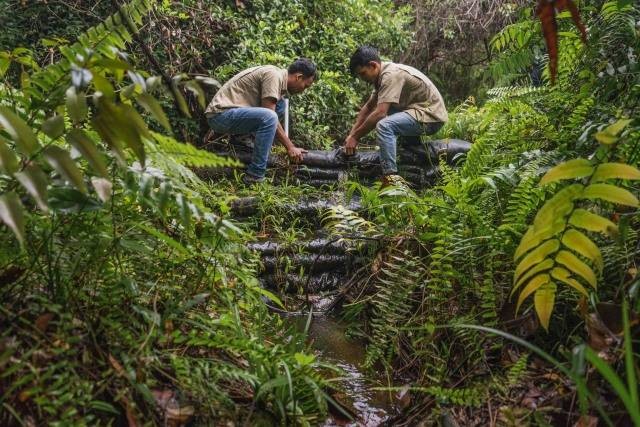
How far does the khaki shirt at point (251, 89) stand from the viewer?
527 centimetres

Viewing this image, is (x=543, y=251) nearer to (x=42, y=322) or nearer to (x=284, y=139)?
(x=42, y=322)

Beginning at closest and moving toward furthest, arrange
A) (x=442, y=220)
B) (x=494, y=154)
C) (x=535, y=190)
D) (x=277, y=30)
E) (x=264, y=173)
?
1. (x=535, y=190)
2. (x=442, y=220)
3. (x=494, y=154)
4. (x=264, y=173)
5. (x=277, y=30)

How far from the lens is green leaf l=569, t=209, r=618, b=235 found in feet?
4.64

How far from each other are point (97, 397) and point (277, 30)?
636cm

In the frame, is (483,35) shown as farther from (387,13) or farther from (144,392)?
(144,392)

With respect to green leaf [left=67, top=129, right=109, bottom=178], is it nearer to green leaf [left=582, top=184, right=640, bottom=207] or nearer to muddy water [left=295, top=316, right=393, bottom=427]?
muddy water [left=295, top=316, right=393, bottom=427]

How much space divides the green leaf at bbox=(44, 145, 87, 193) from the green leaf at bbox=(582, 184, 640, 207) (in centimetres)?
142

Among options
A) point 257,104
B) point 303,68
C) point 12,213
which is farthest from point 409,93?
point 12,213

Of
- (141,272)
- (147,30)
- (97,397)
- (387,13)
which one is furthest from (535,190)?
(387,13)

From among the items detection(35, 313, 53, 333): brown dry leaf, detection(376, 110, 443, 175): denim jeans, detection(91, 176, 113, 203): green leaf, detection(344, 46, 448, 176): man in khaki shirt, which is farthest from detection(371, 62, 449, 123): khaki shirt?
detection(35, 313, 53, 333): brown dry leaf

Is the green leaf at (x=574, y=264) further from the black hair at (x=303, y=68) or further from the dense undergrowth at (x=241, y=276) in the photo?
the black hair at (x=303, y=68)

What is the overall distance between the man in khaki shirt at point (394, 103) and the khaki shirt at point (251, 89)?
2.82 ft

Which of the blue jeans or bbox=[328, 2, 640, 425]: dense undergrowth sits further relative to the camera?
the blue jeans

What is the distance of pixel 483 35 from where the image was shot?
899cm
